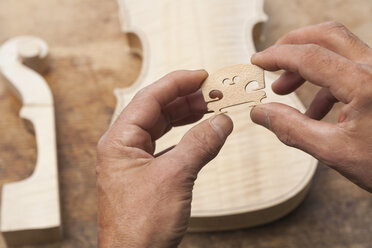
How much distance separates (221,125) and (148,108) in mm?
184

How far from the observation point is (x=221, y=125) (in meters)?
0.98

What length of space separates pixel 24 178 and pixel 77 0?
91 cm

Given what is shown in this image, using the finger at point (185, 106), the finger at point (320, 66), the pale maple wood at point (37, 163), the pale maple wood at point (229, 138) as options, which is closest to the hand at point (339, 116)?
the finger at point (320, 66)

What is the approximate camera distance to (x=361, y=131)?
34.6 inches

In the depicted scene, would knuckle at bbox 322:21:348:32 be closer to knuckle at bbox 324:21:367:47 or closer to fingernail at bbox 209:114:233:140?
knuckle at bbox 324:21:367:47

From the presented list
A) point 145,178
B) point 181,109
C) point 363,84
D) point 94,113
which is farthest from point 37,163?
point 363,84

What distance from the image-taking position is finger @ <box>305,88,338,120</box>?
1.23 metres

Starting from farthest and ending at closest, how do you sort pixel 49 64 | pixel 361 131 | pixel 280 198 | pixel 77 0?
pixel 77 0 → pixel 49 64 → pixel 280 198 → pixel 361 131

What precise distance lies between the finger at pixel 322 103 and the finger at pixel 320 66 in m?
0.26

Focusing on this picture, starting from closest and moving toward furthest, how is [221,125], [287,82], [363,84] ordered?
[363,84], [221,125], [287,82]

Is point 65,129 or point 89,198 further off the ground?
point 65,129

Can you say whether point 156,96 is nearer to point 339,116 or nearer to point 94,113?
point 339,116

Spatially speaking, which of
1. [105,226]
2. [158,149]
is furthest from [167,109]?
[105,226]

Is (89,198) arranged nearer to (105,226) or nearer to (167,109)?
(167,109)
